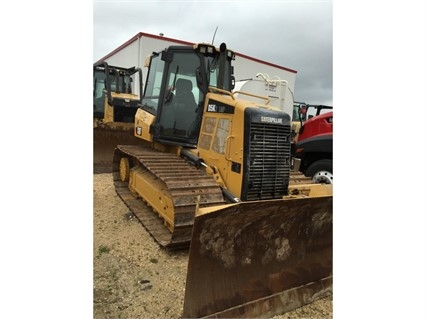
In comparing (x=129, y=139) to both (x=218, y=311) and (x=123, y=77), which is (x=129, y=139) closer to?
(x=123, y=77)

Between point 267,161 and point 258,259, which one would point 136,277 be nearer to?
point 258,259

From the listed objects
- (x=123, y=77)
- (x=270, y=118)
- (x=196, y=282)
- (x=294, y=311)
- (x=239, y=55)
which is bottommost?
(x=294, y=311)

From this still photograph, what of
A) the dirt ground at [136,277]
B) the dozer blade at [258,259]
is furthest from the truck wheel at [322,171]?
the dirt ground at [136,277]

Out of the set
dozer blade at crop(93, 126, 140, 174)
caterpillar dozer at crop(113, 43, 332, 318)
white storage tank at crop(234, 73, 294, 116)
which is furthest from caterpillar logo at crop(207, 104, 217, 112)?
white storage tank at crop(234, 73, 294, 116)

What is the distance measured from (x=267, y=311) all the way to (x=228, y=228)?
2.71 ft

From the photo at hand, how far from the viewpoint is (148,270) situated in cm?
363

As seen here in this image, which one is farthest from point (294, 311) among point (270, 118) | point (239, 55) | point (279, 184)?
point (239, 55)

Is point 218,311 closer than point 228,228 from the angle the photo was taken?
Yes

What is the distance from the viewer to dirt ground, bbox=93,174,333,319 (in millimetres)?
2994

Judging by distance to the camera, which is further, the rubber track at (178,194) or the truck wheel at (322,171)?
the truck wheel at (322,171)

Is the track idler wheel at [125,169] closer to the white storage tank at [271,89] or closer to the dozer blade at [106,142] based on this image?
the dozer blade at [106,142]

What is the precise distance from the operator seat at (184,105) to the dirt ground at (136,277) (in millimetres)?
1557

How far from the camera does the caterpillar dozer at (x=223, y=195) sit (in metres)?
3.07

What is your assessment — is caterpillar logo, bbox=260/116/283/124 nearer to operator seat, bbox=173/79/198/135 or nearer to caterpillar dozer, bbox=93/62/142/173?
operator seat, bbox=173/79/198/135
